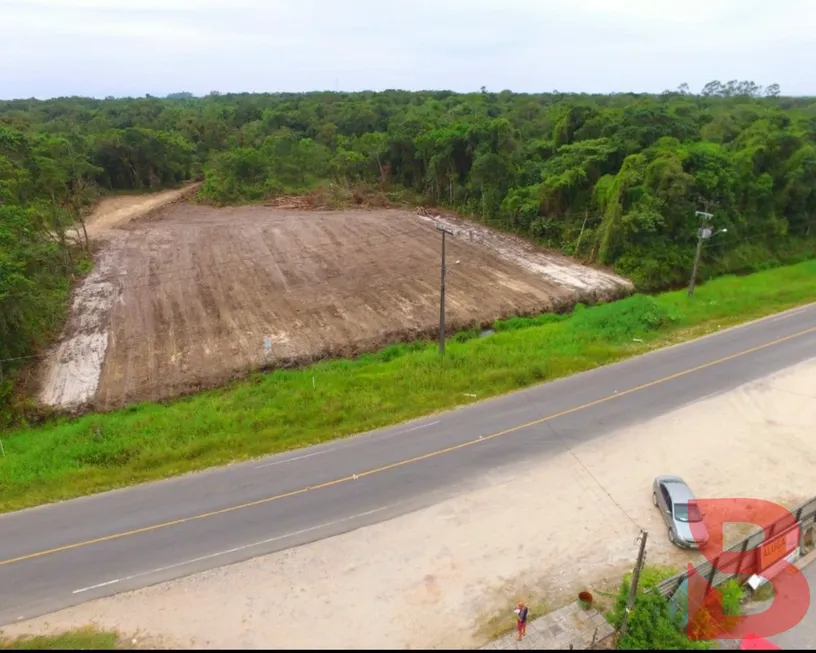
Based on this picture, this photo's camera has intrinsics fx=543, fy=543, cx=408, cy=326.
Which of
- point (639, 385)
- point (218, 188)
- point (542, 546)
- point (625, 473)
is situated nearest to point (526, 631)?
point (542, 546)

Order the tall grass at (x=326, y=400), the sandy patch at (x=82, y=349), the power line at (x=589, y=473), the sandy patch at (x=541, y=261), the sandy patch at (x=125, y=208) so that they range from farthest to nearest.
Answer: the sandy patch at (x=125, y=208) → the sandy patch at (x=541, y=261) → the sandy patch at (x=82, y=349) → the tall grass at (x=326, y=400) → the power line at (x=589, y=473)

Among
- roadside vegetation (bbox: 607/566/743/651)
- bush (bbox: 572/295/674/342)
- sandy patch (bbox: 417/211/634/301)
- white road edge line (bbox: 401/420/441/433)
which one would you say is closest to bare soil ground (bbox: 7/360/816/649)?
roadside vegetation (bbox: 607/566/743/651)

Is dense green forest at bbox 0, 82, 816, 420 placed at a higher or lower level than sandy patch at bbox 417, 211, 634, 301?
higher

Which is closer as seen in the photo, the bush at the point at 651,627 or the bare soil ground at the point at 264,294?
the bush at the point at 651,627

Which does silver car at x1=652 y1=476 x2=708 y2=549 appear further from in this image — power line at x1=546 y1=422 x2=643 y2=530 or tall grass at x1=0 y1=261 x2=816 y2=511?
tall grass at x1=0 y1=261 x2=816 y2=511

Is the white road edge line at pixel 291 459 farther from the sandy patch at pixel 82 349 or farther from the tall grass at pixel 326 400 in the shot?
the sandy patch at pixel 82 349

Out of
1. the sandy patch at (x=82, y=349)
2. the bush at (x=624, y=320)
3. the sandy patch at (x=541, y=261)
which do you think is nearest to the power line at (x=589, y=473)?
the bush at (x=624, y=320)
